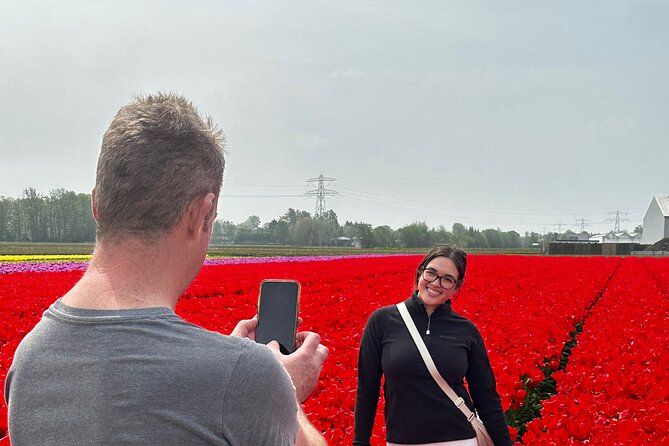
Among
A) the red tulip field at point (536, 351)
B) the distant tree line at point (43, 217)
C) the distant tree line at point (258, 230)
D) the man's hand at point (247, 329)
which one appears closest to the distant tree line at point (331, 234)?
the distant tree line at point (258, 230)

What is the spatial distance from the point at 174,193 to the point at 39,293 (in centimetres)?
→ 1127

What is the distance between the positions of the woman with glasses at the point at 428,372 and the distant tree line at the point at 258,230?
39268mm

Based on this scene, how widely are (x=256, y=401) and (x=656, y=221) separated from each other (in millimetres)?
91727

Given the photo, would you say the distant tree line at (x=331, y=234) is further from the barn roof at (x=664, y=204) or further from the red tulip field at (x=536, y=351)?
the red tulip field at (x=536, y=351)

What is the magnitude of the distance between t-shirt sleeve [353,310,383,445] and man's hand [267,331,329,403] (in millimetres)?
1857

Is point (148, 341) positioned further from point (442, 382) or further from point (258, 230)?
point (258, 230)

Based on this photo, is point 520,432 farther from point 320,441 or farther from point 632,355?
point 320,441

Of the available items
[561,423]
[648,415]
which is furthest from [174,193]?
[648,415]

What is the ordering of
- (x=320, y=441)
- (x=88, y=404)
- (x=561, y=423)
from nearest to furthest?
(x=88, y=404) < (x=320, y=441) < (x=561, y=423)

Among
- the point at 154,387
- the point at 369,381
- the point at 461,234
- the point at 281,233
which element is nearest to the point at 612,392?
the point at 369,381

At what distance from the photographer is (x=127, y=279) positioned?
1.23m


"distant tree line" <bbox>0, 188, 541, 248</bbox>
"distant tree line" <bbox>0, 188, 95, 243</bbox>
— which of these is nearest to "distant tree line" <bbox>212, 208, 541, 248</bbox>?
"distant tree line" <bbox>0, 188, 541, 248</bbox>

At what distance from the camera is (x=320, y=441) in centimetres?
141

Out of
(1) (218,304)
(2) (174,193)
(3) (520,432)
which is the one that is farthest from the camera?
(1) (218,304)
